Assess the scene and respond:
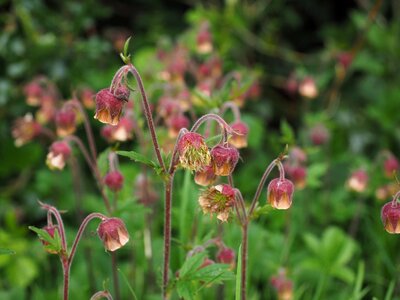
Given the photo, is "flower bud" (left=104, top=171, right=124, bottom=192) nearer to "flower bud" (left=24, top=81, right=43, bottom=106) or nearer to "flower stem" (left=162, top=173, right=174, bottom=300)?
"flower stem" (left=162, top=173, right=174, bottom=300)

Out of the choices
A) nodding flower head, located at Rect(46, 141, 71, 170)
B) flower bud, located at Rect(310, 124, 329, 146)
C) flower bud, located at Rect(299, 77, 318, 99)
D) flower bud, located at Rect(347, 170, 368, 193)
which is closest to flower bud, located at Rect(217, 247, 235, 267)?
nodding flower head, located at Rect(46, 141, 71, 170)

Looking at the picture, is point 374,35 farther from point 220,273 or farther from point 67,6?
point 220,273

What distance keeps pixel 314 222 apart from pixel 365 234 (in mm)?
298

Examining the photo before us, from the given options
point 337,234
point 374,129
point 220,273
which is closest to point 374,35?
point 374,129

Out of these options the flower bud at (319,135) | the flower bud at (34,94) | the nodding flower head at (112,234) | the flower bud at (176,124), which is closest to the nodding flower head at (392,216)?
the nodding flower head at (112,234)

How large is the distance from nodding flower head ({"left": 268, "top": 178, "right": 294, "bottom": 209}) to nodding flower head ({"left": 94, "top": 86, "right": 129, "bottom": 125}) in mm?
501

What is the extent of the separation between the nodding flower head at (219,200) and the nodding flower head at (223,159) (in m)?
0.05

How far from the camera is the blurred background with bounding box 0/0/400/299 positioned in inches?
119

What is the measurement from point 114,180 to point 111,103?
59 centimetres

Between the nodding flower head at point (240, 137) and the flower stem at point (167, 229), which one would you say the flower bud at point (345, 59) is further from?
the flower stem at point (167, 229)

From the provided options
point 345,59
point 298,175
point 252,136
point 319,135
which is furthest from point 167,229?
point 345,59

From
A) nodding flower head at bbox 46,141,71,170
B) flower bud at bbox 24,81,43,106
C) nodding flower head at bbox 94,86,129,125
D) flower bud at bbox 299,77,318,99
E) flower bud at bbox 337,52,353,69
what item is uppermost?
nodding flower head at bbox 94,86,129,125

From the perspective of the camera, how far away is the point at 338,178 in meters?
4.27

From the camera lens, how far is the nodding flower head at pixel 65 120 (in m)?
2.65
